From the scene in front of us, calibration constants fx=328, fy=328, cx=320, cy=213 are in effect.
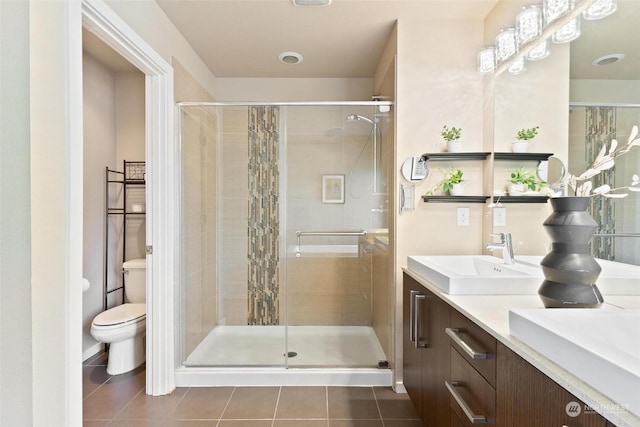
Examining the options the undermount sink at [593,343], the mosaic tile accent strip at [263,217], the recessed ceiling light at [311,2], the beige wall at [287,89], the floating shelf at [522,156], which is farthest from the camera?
the beige wall at [287,89]

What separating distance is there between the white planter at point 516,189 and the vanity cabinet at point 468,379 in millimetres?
766

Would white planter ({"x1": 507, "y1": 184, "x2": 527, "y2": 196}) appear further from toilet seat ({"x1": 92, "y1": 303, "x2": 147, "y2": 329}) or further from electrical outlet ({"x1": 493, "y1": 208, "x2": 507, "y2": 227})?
toilet seat ({"x1": 92, "y1": 303, "x2": 147, "y2": 329})

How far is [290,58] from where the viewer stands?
280 cm

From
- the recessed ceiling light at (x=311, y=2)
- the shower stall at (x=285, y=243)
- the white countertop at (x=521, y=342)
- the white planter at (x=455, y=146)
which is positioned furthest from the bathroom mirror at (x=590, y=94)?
the recessed ceiling light at (x=311, y=2)

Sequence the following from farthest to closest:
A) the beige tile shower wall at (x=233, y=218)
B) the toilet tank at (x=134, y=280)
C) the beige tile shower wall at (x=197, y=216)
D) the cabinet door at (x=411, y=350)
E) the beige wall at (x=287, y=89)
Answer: the beige wall at (x=287, y=89) → the toilet tank at (x=134, y=280) → the beige tile shower wall at (x=233, y=218) → the beige tile shower wall at (x=197, y=216) → the cabinet door at (x=411, y=350)

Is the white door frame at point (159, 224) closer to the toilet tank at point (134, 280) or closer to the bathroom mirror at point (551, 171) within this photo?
the toilet tank at point (134, 280)

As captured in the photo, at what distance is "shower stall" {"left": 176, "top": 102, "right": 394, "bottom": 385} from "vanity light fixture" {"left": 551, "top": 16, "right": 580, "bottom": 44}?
102cm

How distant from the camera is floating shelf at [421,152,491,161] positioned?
2.13 meters

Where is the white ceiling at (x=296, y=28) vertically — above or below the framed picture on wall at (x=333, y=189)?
above

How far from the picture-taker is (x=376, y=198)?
8.20 feet

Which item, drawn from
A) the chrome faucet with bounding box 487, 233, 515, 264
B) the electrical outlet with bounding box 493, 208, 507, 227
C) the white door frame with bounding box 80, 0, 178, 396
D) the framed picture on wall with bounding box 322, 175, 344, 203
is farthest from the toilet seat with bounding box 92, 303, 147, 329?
the electrical outlet with bounding box 493, 208, 507, 227

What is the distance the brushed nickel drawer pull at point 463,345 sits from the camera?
1055mm

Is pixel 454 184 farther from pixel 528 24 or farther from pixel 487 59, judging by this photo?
pixel 528 24

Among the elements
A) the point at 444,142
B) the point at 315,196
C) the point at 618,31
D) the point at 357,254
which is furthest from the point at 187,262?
the point at 618,31
